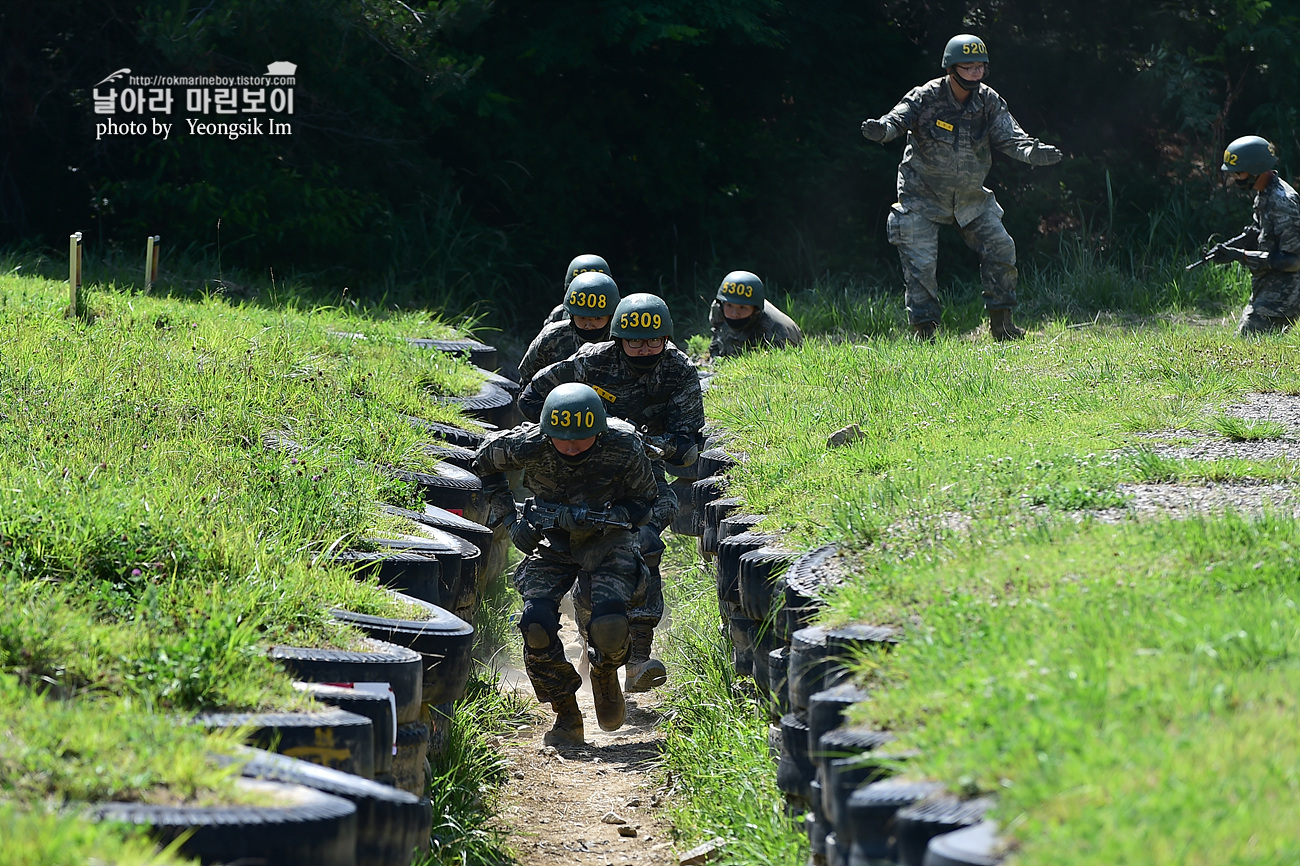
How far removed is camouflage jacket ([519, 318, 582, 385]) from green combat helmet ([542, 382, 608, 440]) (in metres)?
2.58

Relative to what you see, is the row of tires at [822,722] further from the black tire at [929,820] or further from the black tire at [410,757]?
the black tire at [410,757]

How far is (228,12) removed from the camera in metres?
12.7

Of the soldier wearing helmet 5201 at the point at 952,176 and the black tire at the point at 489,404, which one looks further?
the soldier wearing helmet 5201 at the point at 952,176

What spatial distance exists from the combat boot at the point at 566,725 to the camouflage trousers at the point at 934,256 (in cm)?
524

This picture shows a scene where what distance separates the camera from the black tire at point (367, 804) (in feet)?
12.9

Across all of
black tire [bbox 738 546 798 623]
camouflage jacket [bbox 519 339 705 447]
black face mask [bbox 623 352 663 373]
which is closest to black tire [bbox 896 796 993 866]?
black tire [bbox 738 546 798 623]

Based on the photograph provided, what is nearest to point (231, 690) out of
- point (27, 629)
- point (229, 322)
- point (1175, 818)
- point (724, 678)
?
point (27, 629)

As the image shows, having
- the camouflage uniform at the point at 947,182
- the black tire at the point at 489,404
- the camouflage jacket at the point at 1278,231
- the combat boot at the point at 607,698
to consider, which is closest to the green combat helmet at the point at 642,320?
the combat boot at the point at 607,698

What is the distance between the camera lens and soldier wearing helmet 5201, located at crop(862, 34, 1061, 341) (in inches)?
429

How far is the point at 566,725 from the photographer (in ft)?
23.9

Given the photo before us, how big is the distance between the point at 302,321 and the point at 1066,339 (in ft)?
18.4

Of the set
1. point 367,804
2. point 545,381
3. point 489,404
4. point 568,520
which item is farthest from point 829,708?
point 489,404

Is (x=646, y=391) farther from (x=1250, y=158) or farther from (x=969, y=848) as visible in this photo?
(x=969, y=848)

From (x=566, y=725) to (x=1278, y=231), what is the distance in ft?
20.7
